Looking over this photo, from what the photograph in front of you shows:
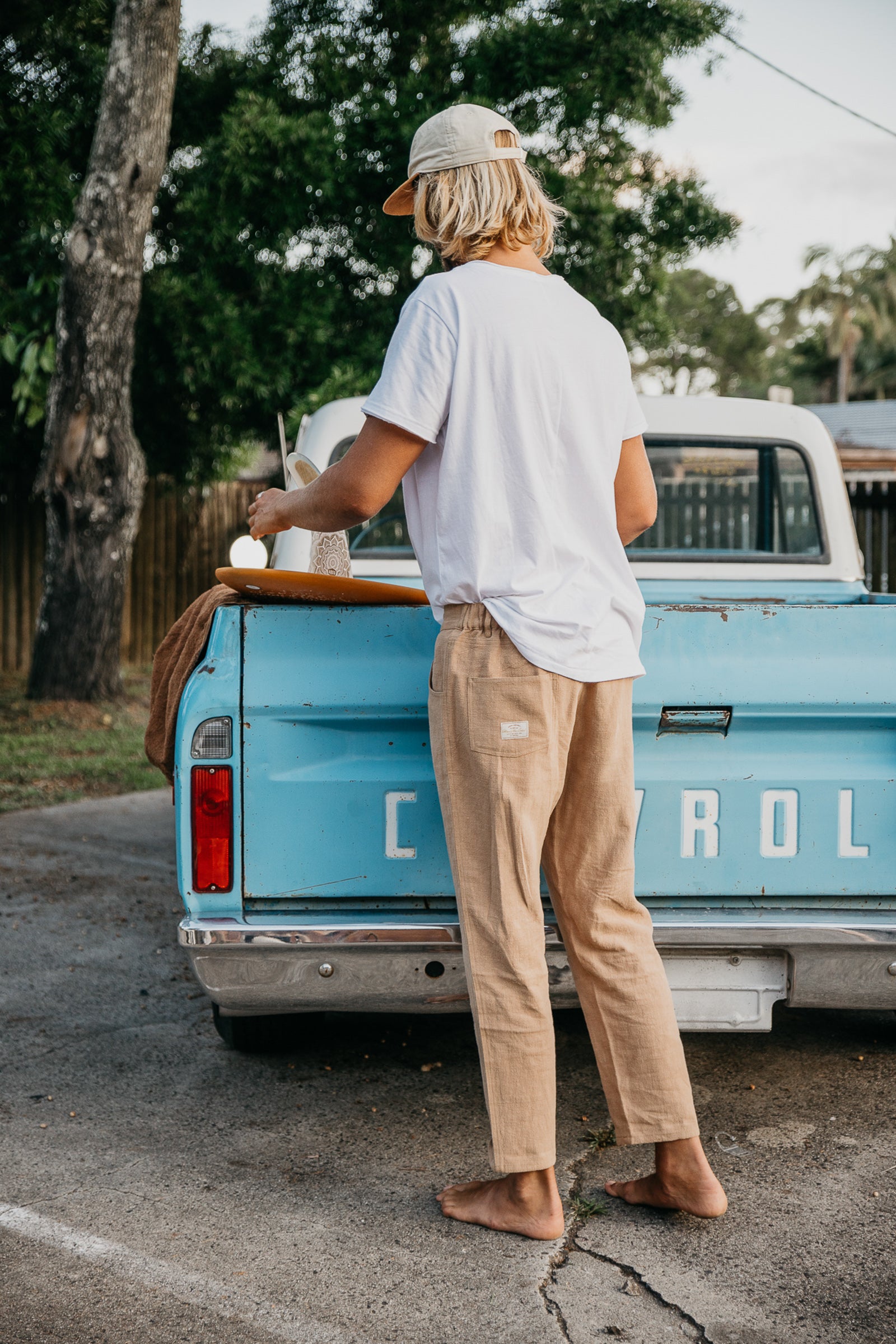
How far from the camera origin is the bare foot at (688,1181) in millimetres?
2402

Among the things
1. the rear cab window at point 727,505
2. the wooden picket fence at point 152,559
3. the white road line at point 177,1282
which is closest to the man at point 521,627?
the white road line at point 177,1282

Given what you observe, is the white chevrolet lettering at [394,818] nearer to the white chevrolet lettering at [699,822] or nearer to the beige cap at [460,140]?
the white chevrolet lettering at [699,822]

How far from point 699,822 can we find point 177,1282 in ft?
4.53

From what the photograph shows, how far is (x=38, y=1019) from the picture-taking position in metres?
3.66

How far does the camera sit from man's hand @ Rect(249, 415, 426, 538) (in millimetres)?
2246

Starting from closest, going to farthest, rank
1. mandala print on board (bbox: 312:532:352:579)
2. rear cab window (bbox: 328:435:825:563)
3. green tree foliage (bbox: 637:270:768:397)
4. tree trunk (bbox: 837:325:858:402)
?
mandala print on board (bbox: 312:532:352:579), rear cab window (bbox: 328:435:825:563), green tree foliage (bbox: 637:270:768:397), tree trunk (bbox: 837:325:858:402)

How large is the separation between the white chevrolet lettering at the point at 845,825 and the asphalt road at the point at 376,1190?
0.73m

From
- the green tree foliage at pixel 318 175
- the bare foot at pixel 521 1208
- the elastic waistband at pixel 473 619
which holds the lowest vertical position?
the bare foot at pixel 521 1208

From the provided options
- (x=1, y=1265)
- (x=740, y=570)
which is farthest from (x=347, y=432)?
(x=1, y=1265)

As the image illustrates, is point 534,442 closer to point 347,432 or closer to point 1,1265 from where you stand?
point 1,1265

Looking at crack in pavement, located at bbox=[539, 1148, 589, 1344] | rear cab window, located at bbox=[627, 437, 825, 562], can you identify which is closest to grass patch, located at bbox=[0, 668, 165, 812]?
rear cab window, located at bbox=[627, 437, 825, 562]

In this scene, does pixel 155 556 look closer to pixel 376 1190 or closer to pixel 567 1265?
pixel 376 1190

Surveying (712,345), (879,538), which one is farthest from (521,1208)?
(712,345)

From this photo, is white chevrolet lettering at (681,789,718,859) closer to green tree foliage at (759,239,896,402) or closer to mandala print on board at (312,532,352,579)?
mandala print on board at (312,532,352,579)
